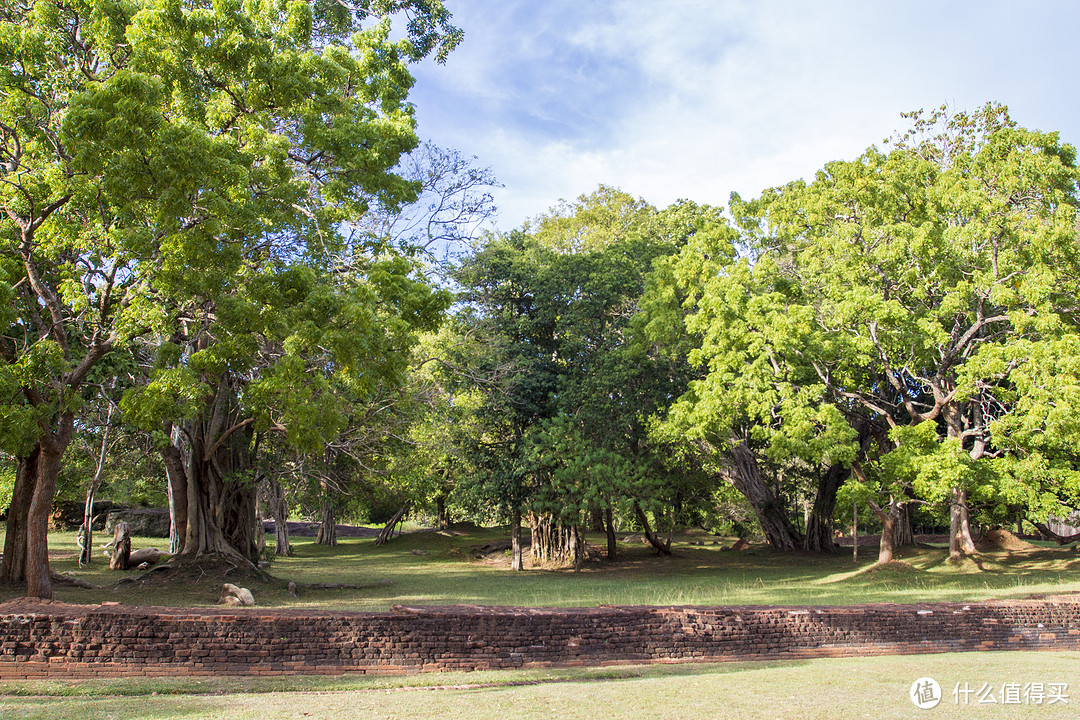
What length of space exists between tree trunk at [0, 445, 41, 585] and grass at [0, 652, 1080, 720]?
24.0ft

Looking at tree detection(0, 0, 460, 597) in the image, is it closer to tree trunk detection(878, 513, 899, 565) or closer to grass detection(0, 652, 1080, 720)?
grass detection(0, 652, 1080, 720)

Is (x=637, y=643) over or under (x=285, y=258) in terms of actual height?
under

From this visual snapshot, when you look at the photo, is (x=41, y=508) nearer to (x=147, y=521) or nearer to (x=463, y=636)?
(x=463, y=636)

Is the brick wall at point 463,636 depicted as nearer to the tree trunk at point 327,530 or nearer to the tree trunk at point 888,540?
the tree trunk at point 888,540

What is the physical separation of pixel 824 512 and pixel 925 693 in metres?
20.9

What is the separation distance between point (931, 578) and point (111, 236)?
17828 mm

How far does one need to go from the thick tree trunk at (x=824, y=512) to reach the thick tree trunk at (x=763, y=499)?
484 mm

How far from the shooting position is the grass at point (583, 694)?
5418mm

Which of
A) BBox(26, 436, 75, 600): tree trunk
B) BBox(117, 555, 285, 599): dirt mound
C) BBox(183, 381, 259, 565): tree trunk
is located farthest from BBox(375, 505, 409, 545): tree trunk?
BBox(26, 436, 75, 600): tree trunk

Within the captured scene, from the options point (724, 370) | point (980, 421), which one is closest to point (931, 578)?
point (980, 421)

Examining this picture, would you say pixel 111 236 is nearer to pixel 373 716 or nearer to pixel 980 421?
pixel 373 716

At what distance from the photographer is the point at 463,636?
8.11 meters

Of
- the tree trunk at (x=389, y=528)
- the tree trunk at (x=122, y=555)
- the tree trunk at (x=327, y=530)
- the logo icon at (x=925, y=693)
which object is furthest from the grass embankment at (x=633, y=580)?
the logo icon at (x=925, y=693)

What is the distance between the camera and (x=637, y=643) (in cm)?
877
